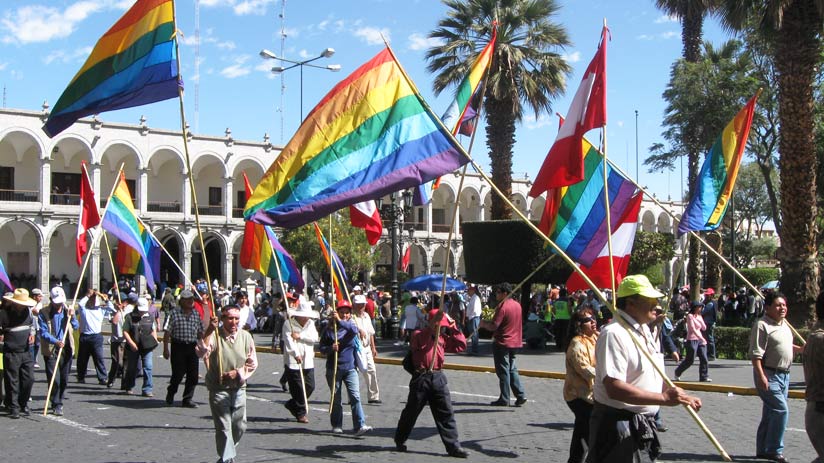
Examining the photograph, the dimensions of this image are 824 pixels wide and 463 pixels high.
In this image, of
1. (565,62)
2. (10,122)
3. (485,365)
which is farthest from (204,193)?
(485,365)

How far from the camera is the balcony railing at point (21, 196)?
40000mm

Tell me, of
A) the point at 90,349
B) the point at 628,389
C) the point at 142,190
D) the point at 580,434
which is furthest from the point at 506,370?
the point at 142,190

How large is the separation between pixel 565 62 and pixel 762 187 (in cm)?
3749

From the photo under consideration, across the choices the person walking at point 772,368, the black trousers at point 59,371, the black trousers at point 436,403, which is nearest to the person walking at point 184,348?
the black trousers at point 59,371

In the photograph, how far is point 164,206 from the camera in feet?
146

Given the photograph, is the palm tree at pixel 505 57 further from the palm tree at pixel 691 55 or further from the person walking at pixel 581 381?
the person walking at pixel 581 381

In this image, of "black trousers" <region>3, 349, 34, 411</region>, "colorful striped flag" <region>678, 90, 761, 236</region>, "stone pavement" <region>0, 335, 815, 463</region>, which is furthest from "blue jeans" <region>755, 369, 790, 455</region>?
"black trousers" <region>3, 349, 34, 411</region>

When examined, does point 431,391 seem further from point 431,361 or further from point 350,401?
point 350,401

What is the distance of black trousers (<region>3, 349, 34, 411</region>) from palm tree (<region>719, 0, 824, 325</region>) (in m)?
14.0

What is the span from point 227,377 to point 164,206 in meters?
38.7

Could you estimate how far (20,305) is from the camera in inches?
408

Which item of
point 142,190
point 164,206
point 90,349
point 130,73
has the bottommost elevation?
point 90,349

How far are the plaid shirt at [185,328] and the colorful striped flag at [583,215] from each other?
16.4 feet

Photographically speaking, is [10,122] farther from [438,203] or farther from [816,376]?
[816,376]
